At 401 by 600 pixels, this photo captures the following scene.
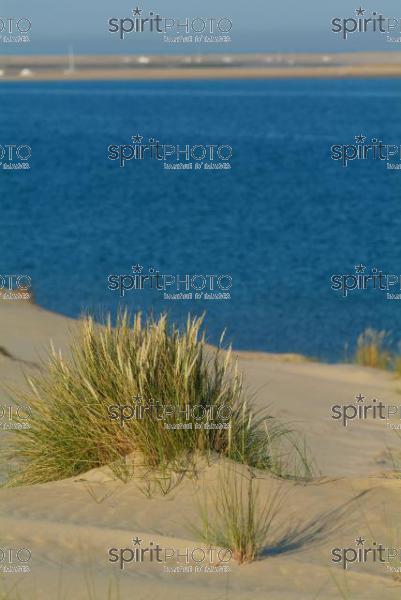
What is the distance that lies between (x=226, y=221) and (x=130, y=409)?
24.4 meters

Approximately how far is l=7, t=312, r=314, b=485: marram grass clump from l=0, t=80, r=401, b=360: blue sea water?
4.93 m

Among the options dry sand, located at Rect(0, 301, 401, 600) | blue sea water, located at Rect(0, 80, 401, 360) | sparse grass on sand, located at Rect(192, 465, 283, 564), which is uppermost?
blue sea water, located at Rect(0, 80, 401, 360)

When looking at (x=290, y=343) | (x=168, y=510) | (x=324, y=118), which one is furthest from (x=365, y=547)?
(x=324, y=118)

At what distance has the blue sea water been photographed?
19.9 metres

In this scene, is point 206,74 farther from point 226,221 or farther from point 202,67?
point 226,221

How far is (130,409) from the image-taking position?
7.06 m

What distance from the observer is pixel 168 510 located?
21.3 feet

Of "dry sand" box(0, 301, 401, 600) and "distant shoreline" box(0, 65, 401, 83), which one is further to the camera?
"distant shoreline" box(0, 65, 401, 83)

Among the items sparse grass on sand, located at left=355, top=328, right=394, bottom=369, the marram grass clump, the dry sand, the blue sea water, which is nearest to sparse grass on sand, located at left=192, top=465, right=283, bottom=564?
the dry sand

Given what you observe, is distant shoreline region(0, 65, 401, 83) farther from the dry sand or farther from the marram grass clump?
the dry sand

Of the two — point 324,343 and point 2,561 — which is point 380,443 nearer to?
point 2,561

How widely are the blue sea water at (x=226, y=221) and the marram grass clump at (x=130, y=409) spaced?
16.2 ft

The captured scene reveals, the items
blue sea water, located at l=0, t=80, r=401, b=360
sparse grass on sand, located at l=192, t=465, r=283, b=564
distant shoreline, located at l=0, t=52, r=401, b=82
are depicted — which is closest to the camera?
sparse grass on sand, located at l=192, t=465, r=283, b=564

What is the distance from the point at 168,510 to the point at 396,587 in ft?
5.02
